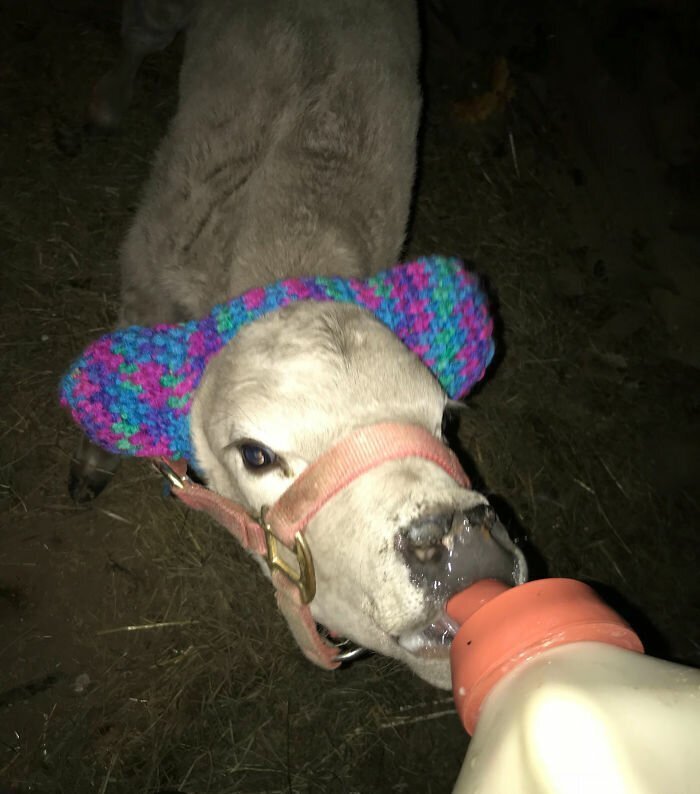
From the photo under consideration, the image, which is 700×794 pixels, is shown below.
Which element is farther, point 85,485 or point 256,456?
point 85,485

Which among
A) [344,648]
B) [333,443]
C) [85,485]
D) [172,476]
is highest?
[333,443]

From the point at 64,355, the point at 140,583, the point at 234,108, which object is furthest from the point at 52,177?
the point at 140,583

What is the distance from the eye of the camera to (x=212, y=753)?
3033 millimetres

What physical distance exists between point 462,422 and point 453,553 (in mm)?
2495

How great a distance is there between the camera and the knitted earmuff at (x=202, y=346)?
1946mm

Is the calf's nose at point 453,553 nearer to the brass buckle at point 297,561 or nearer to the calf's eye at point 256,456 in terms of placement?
the brass buckle at point 297,561

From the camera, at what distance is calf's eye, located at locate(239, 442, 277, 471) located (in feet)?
5.80

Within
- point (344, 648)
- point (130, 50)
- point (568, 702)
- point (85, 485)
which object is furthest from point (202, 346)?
point (130, 50)

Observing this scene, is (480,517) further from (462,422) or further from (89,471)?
(462,422)

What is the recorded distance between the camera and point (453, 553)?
1483 mm

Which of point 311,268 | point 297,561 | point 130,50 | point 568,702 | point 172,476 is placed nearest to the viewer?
point 568,702

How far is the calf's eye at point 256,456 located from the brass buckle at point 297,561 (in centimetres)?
12

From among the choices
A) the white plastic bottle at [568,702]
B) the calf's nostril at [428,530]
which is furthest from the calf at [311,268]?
the white plastic bottle at [568,702]

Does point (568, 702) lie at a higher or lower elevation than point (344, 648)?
higher
